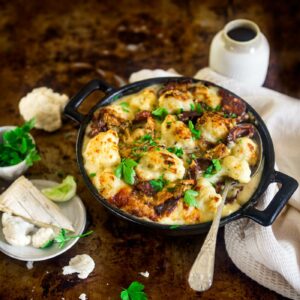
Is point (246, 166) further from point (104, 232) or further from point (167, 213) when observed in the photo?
point (104, 232)

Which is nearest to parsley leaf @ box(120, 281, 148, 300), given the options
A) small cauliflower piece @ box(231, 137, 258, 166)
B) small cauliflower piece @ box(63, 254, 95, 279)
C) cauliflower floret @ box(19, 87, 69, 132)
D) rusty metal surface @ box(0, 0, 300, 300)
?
rusty metal surface @ box(0, 0, 300, 300)

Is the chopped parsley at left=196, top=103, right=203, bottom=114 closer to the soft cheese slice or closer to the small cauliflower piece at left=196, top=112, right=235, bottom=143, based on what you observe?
the small cauliflower piece at left=196, top=112, right=235, bottom=143

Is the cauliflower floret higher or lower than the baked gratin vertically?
lower

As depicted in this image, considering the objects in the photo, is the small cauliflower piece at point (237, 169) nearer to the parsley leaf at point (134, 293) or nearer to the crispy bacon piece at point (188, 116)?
the crispy bacon piece at point (188, 116)

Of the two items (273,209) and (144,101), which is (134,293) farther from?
(144,101)

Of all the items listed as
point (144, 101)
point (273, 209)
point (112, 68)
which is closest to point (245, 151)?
point (273, 209)
